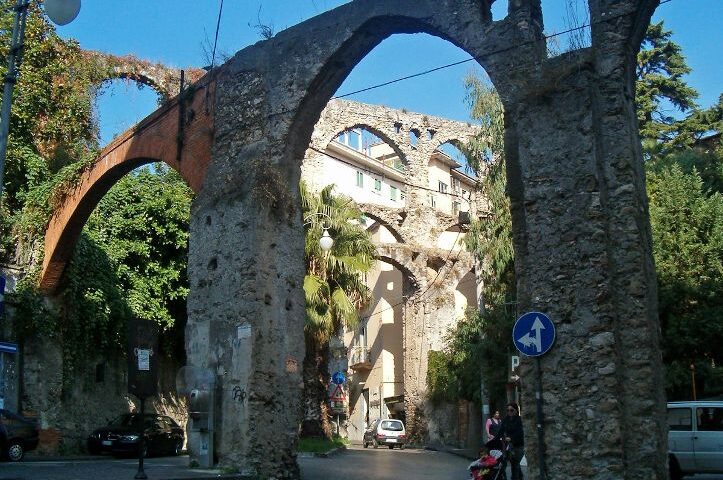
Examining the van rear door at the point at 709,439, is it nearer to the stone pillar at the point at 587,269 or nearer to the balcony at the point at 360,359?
the stone pillar at the point at 587,269

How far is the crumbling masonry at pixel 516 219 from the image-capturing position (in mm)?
9508

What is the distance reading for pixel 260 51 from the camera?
14.4 m

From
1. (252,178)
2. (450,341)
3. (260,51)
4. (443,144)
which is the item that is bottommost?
(450,341)

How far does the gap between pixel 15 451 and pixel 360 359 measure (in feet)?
101

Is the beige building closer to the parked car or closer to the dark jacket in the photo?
the parked car

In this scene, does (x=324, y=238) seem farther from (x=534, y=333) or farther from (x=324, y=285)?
(x=534, y=333)

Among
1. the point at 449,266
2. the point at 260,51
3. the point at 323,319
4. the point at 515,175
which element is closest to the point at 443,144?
the point at 449,266

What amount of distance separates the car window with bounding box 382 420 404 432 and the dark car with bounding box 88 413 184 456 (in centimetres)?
1313

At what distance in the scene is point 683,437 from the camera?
14797mm

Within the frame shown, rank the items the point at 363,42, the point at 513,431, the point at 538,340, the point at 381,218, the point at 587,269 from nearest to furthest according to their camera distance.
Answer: the point at 538,340 → the point at 587,269 → the point at 513,431 → the point at 363,42 → the point at 381,218

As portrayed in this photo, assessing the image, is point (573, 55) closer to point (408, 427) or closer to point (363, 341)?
point (408, 427)

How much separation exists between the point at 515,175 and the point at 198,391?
6.19 metres

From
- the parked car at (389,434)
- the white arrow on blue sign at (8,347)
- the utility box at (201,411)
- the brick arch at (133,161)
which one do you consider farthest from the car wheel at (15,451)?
the parked car at (389,434)

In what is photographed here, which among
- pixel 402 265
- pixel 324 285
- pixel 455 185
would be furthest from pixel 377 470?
pixel 455 185
